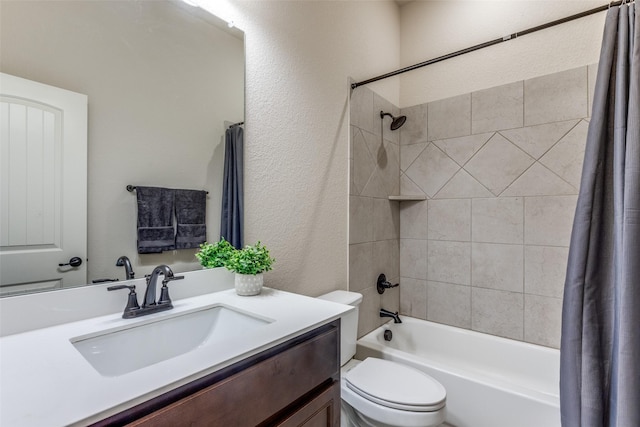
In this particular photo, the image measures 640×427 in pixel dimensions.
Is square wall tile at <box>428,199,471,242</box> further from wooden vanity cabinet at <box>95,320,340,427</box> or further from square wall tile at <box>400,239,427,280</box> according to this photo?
wooden vanity cabinet at <box>95,320,340,427</box>

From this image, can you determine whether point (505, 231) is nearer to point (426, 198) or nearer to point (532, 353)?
point (426, 198)

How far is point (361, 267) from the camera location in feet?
6.86

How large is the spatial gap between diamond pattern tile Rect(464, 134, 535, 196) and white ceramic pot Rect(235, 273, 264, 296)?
1724mm

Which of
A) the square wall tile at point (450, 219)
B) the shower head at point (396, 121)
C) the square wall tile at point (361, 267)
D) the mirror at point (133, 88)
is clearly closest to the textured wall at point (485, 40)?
the shower head at point (396, 121)

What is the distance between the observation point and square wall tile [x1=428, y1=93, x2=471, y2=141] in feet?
7.34

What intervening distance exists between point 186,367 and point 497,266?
2.07 meters

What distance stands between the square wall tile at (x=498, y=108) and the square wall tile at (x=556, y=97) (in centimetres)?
4

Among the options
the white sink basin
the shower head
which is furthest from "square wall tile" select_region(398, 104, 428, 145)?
the white sink basin

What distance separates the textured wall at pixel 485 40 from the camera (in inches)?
74.9

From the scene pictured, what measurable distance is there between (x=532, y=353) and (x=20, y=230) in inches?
98.0

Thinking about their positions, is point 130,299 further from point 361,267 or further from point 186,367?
point 361,267

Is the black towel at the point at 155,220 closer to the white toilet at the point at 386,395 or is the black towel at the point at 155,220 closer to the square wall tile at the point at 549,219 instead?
the white toilet at the point at 386,395

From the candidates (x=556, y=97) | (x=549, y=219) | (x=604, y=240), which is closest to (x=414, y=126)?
(x=556, y=97)

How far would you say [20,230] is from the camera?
0.86m
